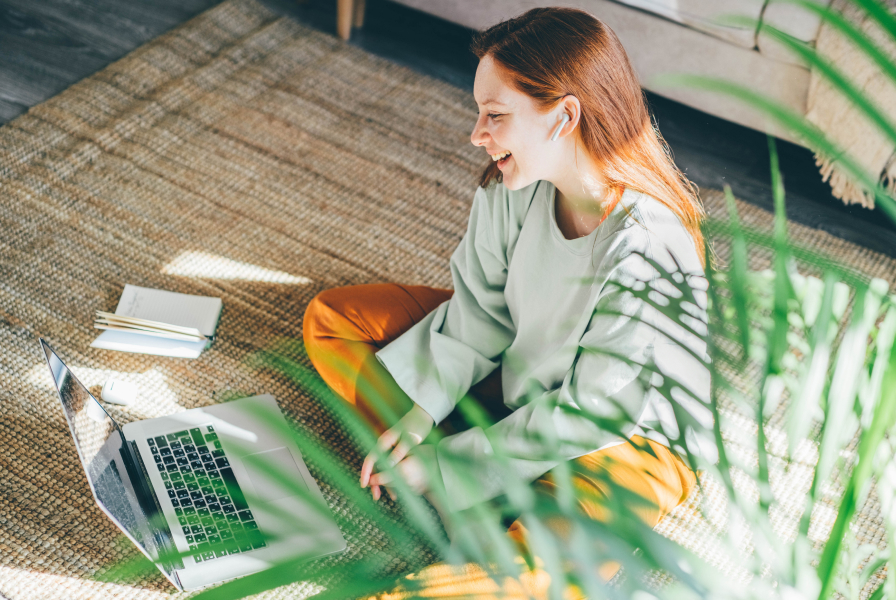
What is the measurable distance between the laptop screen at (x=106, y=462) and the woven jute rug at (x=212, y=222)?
159 mm

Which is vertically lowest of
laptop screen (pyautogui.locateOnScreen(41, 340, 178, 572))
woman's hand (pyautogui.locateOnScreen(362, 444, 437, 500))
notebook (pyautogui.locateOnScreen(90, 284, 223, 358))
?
notebook (pyautogui.locateOnScreen(90, 284, 223, 358))

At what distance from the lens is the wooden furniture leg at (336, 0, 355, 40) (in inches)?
91.7

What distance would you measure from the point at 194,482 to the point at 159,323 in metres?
0.37

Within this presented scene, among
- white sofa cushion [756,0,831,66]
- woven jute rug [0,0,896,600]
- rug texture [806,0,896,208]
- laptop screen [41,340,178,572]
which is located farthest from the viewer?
white sofa cushion [756,0,831,66]

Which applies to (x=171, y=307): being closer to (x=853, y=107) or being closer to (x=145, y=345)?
(x=145, y=345)

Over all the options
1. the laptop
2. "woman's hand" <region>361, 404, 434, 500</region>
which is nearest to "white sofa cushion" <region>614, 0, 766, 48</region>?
"woman's hand" <region>361, 404, 434, 500</region>

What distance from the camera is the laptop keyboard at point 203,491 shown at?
119cm

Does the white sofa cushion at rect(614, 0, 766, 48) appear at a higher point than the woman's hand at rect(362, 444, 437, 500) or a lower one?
higher

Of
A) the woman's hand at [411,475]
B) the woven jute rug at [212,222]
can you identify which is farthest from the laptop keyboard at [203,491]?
the woman's hand at [411,475]

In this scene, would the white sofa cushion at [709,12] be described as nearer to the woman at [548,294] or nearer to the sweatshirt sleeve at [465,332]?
the woman at [548,294]

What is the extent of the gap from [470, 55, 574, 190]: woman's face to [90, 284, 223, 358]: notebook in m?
0.75

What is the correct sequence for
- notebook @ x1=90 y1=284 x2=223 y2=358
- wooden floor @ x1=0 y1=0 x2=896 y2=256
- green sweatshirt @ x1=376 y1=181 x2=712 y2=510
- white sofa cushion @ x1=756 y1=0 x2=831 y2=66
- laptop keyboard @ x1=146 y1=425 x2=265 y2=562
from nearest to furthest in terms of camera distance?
green sweatshirt @ x1=376 y1=181 x2=712 y2=510, laptop keyboard @ x1=146 y1=425 x2=265 y2=562, notebook @ x1=90 y1=284 x2=223 y2=358, white sofa cushion @ x1=756 y1=0 x2=831 y2=66, wooden floor @ x1=0 y1=0 x2=896 y2=256

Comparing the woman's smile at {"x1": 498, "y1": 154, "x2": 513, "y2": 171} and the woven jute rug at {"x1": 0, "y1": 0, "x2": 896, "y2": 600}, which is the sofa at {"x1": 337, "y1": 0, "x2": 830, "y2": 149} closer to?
the woven jute rug at {"x1": 0, "y1": 0, "x2": 896, "y2": 600}

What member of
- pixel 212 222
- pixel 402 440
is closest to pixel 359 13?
pixel 212 222
